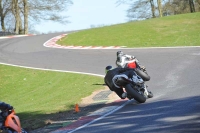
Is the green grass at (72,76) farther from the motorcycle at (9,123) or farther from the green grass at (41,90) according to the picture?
the motorcycle at (9,123)

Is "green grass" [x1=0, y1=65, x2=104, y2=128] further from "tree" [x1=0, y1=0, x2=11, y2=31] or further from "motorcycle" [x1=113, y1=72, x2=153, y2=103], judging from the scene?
"tree" [x1=0, y1=0, x2=11, y2=31]

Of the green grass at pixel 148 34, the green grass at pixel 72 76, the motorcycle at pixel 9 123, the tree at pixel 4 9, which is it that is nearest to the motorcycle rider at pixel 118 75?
the green grass at pixel 72 76

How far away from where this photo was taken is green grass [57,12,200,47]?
28.4 metres

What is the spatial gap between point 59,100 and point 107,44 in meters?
14.2

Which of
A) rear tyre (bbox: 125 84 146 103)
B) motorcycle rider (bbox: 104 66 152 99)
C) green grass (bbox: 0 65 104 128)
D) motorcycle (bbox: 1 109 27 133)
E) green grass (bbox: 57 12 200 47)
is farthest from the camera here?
green grass (bbox: 57 12 200 47)

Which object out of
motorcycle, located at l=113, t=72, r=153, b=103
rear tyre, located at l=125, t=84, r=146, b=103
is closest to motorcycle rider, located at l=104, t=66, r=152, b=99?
motorcycle, located at l=113, t=72, r=153, b=103

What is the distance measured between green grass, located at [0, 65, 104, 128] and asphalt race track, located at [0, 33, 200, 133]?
4.50ft

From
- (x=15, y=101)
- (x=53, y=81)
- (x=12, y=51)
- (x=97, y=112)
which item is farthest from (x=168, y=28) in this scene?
(x=97, y=112)

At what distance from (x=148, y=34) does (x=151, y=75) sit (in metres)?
15.2

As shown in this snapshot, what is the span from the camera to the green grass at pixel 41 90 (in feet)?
43.7

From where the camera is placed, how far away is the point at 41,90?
18547 mm

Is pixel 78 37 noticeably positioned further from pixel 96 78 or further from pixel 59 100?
pixel 59 100

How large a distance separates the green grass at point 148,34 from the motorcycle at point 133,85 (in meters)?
14.5

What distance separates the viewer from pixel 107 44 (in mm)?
29422
